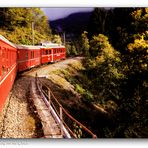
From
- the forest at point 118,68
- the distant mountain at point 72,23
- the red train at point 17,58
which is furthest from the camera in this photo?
the distant mountain at point 72,23

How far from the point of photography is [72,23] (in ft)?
32.1

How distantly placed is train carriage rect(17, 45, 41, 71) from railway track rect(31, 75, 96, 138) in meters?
1.44

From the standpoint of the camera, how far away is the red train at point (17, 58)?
859cm

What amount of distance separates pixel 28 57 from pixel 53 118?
4.97 m

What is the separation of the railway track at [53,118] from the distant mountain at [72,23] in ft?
5.09

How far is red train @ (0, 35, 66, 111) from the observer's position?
8.59 meters

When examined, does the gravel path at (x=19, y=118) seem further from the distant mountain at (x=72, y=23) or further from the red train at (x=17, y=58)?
the distant mountain at (x=72, y=23)

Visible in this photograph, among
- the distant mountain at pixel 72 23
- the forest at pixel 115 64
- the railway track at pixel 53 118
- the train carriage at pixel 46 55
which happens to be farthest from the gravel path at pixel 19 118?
the train carriage at pixel 46 55

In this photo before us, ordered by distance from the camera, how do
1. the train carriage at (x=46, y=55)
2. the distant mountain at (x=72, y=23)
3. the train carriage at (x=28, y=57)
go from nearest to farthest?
the distant mountain at (x=72, y=23), the train carriage at (x=28, y=57), the train carriage at (x=46, y=55)

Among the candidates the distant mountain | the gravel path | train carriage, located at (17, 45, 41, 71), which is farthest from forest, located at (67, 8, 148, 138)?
train carriage, located at (17, 45, 41, 71)

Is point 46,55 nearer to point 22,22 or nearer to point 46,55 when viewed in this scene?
point 46,55

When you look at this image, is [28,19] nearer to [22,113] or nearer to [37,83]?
[37,83]

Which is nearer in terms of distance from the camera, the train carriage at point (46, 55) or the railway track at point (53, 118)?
the railway track at point (53, 118)

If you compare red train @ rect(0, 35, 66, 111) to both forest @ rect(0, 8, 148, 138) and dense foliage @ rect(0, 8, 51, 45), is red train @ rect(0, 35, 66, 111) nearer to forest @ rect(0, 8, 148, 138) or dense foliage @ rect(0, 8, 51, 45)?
dense foliage @ rect(0, 8, 51, 45)
